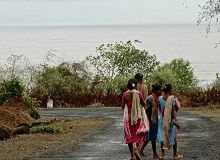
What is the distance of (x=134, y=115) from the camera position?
1138cm

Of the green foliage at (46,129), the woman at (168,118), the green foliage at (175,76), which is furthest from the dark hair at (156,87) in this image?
the green foliage at (175,76)

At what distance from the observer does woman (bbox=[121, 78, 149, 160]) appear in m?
11.4

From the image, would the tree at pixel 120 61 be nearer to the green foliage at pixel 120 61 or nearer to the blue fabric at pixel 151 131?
the green foliage at pixel 120 61

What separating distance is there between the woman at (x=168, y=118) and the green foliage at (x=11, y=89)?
13296 millimetres

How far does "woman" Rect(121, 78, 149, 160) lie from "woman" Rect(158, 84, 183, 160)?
43cm

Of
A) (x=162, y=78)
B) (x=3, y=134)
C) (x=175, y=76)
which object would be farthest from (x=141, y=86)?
(x=175, y=76)

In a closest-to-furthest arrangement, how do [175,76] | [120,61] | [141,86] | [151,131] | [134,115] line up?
1. [134,115]
2. [151,131]
3. [141,86]
4. [175,76]
5. [120,61]

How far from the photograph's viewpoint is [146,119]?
11531 mm

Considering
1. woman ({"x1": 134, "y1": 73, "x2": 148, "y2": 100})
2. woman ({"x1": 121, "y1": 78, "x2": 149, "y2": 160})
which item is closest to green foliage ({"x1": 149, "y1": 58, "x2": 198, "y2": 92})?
woman ({"x1": 134, "y1": 73, "x2": 148, "y2": 100})

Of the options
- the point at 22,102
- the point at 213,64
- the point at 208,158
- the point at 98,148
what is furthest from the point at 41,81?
the point at 213,64

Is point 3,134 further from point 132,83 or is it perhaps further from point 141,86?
point 132,83

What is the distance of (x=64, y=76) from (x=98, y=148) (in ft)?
89.5

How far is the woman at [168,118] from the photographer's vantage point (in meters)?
11.4

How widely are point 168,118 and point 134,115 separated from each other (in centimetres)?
77
